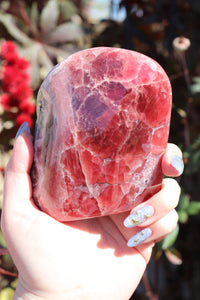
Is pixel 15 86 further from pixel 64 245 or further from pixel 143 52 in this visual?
pixel 64 245

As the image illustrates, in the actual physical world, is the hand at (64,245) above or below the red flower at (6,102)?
below

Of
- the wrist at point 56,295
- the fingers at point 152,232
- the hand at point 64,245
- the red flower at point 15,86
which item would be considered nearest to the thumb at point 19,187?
the hand at point 64,245

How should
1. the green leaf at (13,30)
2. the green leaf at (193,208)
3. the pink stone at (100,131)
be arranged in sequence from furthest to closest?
the green leaf at (13,30) → the green leaf at (193,208) → the pink stone at (100,131)

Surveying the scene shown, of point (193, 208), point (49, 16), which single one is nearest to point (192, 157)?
point (193, 208)

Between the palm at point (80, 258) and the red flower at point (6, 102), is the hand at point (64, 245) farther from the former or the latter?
the red flower at point (6, 102)

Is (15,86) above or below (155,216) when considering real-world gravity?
above

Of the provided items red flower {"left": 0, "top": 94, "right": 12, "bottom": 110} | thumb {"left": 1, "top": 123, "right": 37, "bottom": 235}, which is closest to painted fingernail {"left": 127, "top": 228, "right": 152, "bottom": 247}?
thumb {"left": 1, "top": 123, "right": 37, "bottom": 235}
